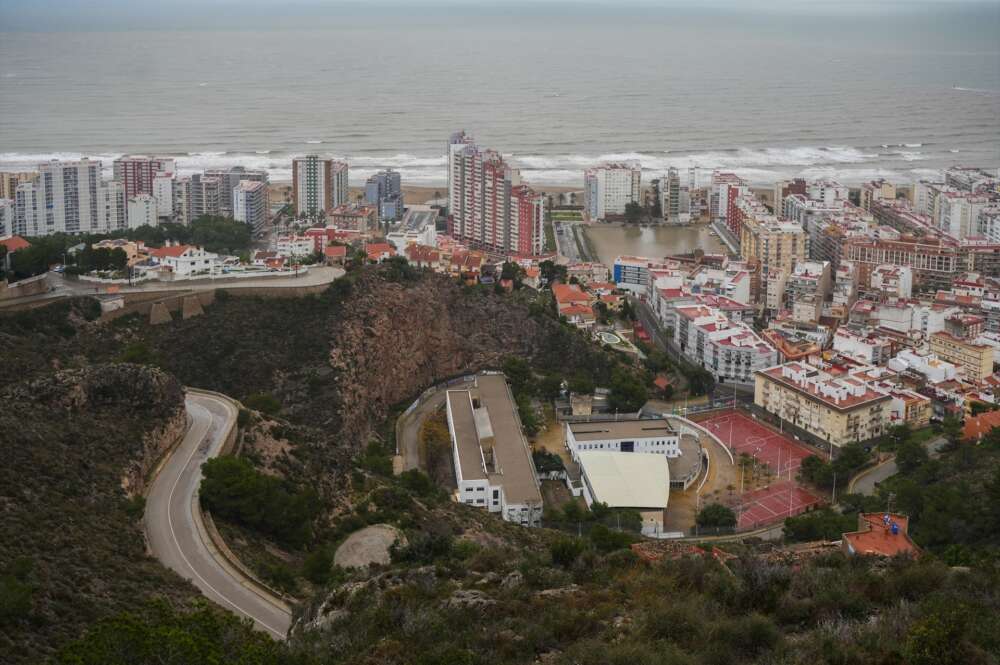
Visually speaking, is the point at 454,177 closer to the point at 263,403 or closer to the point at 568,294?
the point at 568,294

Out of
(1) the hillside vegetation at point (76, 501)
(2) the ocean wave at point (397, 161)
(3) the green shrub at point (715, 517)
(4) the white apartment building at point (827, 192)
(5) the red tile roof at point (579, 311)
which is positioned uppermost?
(2) the ocean wave at point (397, 161)

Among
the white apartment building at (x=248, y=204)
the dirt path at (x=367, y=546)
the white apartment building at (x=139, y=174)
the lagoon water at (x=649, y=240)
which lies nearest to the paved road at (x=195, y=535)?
the dirt path at (x=367, y=546)

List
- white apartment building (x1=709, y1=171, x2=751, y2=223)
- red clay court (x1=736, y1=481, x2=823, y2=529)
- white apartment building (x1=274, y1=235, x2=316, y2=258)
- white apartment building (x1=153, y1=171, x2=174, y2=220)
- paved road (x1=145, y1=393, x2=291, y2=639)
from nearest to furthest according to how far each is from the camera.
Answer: paved road (x1=145, y1=393, x2=291, y2=639), red clay court (x1=736, y1=481, x2=823, y2=529), white apartment building (x1=274, y1=235, x2=316, y2=258), white apartment building (x1=153, y1=171, x2=174, y2=220), white apartment building (x1=709, y1=171, x2=751, y2=223)

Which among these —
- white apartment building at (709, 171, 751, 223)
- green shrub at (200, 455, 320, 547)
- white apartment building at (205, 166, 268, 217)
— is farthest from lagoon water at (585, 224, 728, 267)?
green shrub at (200, 455, 320, 547)

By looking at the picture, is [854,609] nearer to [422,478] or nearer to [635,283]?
[422,478]

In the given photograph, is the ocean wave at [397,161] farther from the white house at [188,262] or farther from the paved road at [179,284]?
the paved road at [179,284]

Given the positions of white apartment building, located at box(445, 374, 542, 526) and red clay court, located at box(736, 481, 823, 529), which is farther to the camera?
red clay court, located at box(736, 481, 823, 529)

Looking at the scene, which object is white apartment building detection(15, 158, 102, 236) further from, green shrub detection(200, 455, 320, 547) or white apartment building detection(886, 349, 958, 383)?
green shrub detection(200, 455, 320, 547)
